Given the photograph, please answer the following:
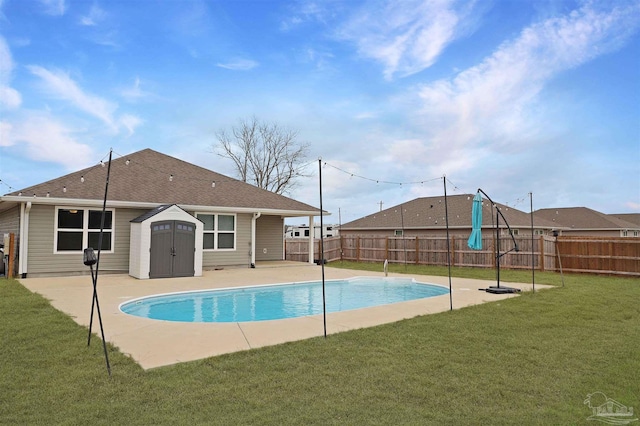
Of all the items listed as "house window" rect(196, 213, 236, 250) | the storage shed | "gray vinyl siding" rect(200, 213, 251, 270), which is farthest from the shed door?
"gray vinyl siding" rect(200, 213, 251, 270)

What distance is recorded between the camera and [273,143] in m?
34.9

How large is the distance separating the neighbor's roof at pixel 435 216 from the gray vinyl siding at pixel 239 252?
10.1m

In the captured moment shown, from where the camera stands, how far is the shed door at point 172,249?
42.7ft

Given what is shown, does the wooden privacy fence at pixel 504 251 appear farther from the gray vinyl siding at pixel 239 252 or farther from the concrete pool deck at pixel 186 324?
the gray vinyl siding at pixel 239 252

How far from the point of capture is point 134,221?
13.5 m

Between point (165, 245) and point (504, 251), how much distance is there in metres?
13.8

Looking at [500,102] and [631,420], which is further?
[500,102]

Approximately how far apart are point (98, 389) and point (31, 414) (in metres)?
0.57

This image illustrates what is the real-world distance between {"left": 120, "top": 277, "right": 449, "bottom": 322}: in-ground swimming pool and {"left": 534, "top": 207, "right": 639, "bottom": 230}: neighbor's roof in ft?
88.2

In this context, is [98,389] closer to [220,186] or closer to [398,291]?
[398,291]

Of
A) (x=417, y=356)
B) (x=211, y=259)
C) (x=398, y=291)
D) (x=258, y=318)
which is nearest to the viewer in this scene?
(x=417, y=356)

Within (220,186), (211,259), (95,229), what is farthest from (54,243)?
(220,186)

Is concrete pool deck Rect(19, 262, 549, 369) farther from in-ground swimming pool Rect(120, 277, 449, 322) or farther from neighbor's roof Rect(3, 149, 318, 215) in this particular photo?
neighbor's roof Rect(3, 149, 318, 215)

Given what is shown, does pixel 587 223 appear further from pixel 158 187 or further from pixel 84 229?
pixel 84 229
